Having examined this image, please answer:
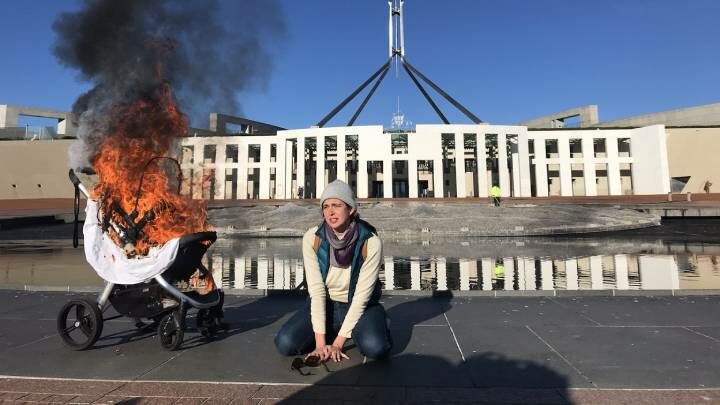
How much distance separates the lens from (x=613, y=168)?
47312 mm

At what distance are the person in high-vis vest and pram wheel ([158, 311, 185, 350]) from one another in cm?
92

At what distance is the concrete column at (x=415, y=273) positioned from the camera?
7.66 m

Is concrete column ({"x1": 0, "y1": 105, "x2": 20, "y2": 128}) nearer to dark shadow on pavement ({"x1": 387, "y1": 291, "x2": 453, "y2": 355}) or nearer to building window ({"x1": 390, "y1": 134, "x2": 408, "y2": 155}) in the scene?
building window ({"x1": 390, "y1": 134, "x2": 408, "y2": 155})

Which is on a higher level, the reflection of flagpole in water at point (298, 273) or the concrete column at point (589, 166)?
the concrete column at point (589, 166)

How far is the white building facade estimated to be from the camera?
43438 millimetres

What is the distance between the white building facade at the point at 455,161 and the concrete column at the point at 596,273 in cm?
3242

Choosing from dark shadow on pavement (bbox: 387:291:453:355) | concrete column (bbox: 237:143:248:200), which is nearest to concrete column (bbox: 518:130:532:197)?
concrete column (bbox: 237:143:248:200)

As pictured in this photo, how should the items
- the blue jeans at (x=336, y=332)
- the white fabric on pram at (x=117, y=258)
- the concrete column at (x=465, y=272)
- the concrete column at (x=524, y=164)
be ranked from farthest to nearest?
Answer: 1. the concrete column at (x=524, y=164)
2. the concrete column at (x=465, y=272)
3. the white fabric on pram at (x=117, y=258)
4. the blue jeans at (x=336, y=332)

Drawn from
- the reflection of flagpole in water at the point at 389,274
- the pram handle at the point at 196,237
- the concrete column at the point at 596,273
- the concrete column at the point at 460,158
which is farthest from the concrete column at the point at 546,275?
the concrete column at the point at 460,158

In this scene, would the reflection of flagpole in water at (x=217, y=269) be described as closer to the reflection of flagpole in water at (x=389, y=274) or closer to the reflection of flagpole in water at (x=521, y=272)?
the reflection of flagpole in water at (x=389, y=274)

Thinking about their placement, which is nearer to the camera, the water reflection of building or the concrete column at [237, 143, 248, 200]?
the water reflection of building

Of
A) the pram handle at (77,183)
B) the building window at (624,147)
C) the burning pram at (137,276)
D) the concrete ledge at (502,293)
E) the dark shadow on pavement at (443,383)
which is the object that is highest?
the building window at (624,147)

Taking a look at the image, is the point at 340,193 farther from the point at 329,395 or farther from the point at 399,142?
the point at 399,142

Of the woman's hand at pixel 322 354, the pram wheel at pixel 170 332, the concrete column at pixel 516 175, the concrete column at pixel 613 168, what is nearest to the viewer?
the woman's hand at pixel 322 354
